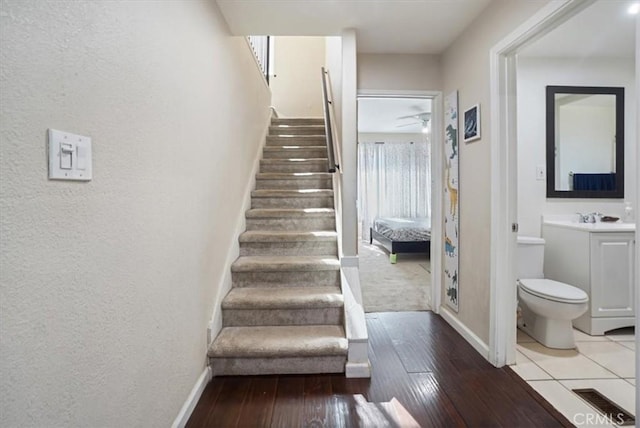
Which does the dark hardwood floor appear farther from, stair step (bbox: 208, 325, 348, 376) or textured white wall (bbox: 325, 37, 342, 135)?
textured white wall (bbox: 325, 37, 342, 135)

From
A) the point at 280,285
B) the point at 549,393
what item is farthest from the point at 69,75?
the point at 549,393

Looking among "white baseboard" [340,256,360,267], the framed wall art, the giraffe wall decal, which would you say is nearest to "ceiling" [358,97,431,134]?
the giraffe wall decal

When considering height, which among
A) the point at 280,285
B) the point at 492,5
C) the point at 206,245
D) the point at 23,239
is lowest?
the point at 280,285

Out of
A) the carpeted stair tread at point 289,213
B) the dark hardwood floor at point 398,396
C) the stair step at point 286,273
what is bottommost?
the dark hardwood floor at point 398,396

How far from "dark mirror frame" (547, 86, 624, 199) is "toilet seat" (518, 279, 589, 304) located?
933 millimetres

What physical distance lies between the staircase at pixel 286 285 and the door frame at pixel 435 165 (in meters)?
0.97

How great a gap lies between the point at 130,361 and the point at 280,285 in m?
1.28

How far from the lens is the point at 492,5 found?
1.93 metres

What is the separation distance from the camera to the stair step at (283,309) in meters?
2.00

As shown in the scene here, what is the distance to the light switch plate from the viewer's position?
0.72 meters

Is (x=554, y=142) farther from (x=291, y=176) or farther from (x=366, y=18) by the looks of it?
(x=291, y=176)

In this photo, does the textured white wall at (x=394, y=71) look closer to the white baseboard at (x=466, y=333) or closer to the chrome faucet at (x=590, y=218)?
the chrome faucet at (x=590, y=218)

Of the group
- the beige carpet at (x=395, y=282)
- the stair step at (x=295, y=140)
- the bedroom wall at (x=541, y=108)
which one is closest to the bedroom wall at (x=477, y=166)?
the beige carpet at (x=395, y=282)

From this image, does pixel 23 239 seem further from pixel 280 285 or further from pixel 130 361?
pixel 280 285
